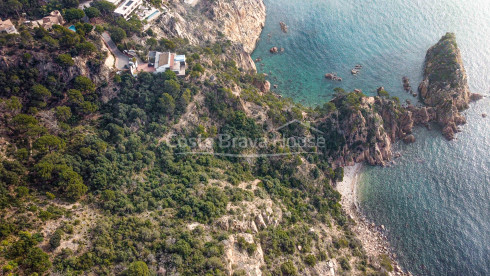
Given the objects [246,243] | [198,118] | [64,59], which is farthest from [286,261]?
[64,59]

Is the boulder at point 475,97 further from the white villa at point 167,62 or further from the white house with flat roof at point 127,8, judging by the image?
the white house with flat roof at point 127,8

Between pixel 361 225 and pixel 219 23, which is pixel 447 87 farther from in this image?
pixel 219 23

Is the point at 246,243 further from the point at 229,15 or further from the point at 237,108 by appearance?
the point at 229,15

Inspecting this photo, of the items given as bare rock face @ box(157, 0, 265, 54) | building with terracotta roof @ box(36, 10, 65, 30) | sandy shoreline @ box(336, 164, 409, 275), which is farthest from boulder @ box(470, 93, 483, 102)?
building with terracotta roof @ box(36, 10, 65, 30)

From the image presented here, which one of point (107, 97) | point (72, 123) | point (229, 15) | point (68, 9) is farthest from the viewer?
point (229, 15)

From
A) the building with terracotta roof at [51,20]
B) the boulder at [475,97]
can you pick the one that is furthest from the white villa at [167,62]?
the boulder at [475,97]

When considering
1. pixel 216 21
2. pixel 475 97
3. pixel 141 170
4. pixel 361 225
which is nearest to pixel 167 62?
pixel 141 170
